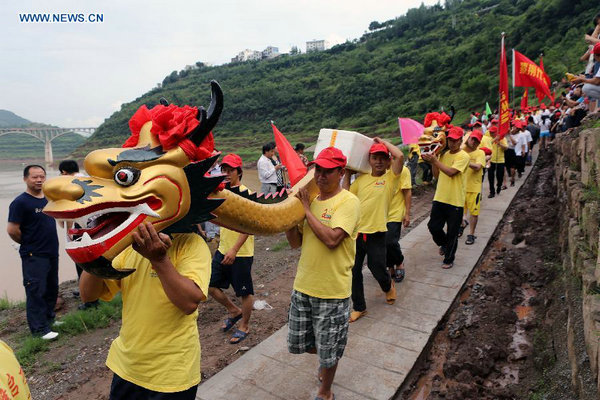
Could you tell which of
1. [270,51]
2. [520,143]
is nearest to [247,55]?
[270,51]

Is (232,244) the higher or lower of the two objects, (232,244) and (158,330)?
the lower

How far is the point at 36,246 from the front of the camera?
4020 millimetres

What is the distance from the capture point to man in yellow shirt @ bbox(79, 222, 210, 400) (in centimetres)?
171

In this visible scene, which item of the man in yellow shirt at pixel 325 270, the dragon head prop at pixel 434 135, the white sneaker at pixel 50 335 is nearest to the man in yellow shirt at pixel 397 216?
the dragon head prop at pixel 434 135

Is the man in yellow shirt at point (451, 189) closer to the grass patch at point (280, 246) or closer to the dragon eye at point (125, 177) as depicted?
the grass patch at point (280, 246)

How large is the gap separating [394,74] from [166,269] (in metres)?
54.2

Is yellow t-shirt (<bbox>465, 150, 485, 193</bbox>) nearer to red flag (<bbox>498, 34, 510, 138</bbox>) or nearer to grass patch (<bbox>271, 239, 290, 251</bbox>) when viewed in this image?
red flag (<bbox>498, 34, 510, 138</bbox>)

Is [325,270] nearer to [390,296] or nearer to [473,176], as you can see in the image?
[390,296]

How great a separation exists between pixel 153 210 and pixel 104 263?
0.27 meters

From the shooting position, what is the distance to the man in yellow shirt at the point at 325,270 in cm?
247

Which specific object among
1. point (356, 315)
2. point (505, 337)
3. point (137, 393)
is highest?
point (137, 393)

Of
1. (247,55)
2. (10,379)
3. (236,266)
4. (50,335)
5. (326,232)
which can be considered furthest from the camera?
(247,55)

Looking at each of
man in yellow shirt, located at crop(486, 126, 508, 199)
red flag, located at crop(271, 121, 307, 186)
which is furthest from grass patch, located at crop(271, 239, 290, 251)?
man in yellow shirt, located at crop(486, 126, 508, 199)

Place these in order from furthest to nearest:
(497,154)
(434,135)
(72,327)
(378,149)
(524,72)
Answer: (524,72)
(497,154)
(434,135)
(72,327)
(378,149)
